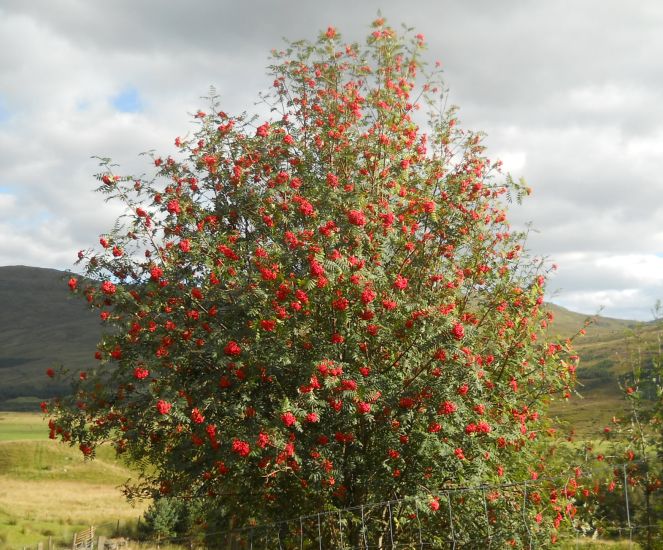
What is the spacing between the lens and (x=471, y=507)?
912 cm

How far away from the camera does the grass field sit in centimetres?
2953

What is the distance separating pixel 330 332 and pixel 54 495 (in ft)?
141

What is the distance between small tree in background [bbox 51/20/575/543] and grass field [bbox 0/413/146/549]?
7329mm

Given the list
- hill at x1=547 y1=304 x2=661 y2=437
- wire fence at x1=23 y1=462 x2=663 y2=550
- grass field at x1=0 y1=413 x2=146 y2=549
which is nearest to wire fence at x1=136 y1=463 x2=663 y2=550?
wire fence at x1=23 y1=462 x2=663 y2=550

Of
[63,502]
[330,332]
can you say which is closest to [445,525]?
[330,332]

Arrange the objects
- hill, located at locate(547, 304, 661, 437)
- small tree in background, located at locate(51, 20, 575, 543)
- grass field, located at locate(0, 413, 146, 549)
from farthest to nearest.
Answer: grass field, located at locate(0, 413, 146, 549) < hill, located at locate(547, 304, 661, 437) < small tree in background, located at locate(51, 20, 575, 543)

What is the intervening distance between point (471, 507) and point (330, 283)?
4158 mm

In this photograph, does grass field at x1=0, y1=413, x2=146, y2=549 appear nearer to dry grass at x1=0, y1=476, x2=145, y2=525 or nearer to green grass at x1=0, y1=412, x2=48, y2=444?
dry grass at x1=0, y1=476, x2=145, y2=525

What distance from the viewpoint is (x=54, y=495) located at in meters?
43.7

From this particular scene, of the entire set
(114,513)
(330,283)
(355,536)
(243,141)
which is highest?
(243,141)

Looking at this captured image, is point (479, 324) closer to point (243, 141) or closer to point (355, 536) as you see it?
point (355, 536)

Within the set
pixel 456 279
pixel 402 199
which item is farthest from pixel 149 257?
pixel 456 279

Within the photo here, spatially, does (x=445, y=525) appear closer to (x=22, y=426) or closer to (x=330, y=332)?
(x=330, y=332)

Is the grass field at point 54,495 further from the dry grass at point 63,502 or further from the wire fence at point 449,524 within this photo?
the wire fence at point 449,524
